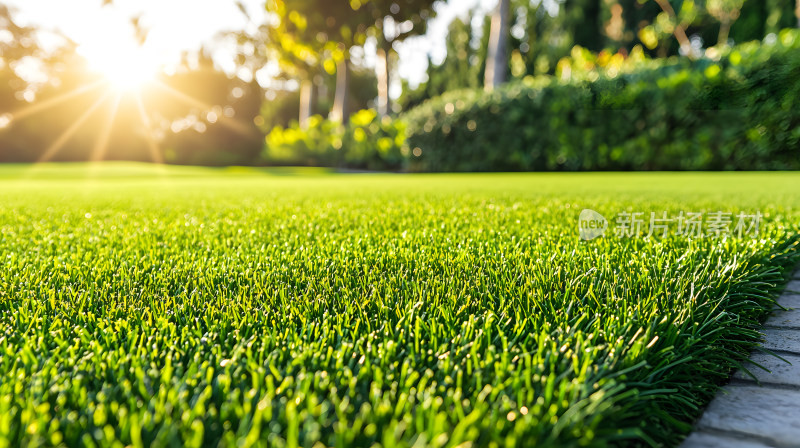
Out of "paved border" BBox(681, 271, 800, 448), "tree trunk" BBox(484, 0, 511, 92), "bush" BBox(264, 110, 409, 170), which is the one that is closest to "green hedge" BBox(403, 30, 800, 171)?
"tree trunk" BBox(484, 0, 511, 92)

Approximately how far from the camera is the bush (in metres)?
15.4

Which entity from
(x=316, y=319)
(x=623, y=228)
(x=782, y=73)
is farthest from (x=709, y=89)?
(x=316, y=319)

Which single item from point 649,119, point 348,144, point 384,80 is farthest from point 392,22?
point 649,119

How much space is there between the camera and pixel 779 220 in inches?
106

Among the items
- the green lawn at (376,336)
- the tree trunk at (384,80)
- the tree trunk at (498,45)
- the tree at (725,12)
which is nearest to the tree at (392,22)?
the tree trunk at (384,80)

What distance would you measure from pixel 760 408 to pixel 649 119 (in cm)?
954

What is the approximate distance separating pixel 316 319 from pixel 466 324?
388 millimetres

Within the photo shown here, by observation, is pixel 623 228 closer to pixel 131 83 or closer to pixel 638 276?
pixel 638 276

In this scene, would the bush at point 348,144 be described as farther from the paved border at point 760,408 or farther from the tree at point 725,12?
the tree at point 725,12

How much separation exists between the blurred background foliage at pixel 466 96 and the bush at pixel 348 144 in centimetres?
6

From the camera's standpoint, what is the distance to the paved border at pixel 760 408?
3.17ft

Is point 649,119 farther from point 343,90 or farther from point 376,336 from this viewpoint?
point 343,90

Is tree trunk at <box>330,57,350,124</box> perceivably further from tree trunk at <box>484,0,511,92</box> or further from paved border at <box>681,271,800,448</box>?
paved border at <box>681,271,800,448</box>

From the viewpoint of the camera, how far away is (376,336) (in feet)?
3.87
